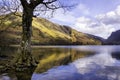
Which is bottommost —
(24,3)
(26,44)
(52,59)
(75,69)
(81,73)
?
(52,59)

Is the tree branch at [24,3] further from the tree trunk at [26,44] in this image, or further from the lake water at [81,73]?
the lake water at [81,73]

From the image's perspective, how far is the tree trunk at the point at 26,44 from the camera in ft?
100

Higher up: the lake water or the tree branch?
the tree branch

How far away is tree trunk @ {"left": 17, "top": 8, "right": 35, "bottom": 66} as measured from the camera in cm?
3052

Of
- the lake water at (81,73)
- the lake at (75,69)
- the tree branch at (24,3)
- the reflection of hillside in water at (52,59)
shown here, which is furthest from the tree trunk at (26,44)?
the lake water at (81,73)

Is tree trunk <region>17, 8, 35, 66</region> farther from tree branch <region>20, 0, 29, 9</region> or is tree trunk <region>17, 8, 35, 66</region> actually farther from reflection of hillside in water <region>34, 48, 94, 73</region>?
reflection of hillside in water <region>34, 48, 94, 73</region>

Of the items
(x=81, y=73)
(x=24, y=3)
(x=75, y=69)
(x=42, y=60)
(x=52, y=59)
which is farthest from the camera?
(x=52, y=59)

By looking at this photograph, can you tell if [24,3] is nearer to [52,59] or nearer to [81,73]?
[81,73]

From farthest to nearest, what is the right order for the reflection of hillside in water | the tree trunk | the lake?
the reflection of hillside in water → the tree trunk → the lake

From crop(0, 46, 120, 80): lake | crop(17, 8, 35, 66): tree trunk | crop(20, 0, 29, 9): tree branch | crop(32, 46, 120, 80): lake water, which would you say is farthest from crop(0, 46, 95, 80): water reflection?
crop(20, 0, 29, 9): tree branch

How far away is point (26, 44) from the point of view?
31.5 m

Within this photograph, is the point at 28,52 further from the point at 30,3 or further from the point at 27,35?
the point at 30,3

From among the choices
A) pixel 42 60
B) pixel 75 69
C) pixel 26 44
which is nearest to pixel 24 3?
pixel 26 44

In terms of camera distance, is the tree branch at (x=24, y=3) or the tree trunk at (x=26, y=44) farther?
the tree branch at (x=24, y=3)
